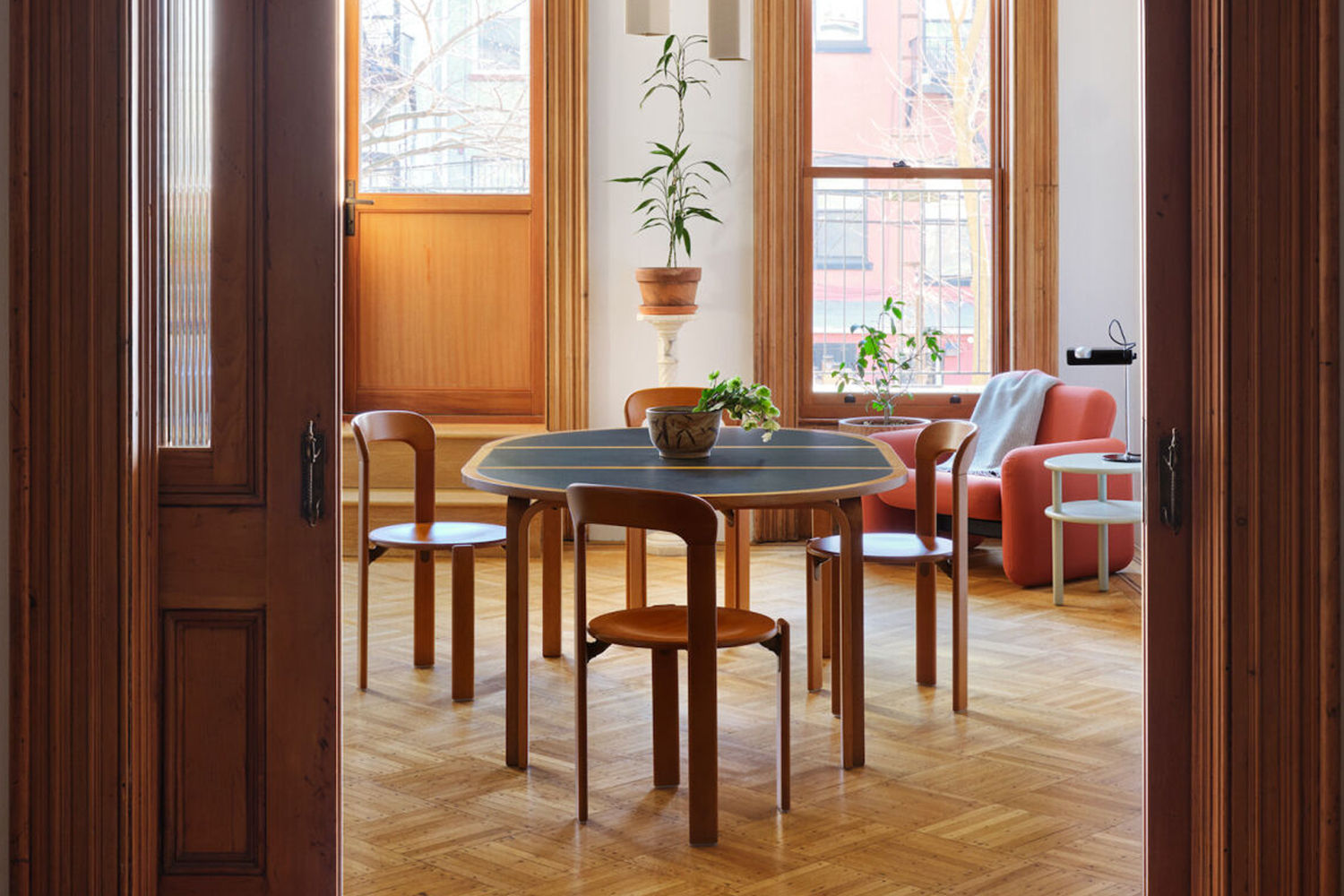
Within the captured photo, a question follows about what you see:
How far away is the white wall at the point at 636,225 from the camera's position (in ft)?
24.3

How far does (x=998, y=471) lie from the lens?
22.0 ft

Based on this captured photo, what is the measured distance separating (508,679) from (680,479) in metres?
0.72

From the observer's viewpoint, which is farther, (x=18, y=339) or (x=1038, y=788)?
(x=1038, y=788)

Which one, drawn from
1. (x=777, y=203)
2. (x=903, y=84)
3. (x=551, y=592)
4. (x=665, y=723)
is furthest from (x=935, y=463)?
(x=903, y=84)

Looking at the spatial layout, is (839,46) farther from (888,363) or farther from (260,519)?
(260,519)

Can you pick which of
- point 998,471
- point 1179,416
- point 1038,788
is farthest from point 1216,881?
point 998,471

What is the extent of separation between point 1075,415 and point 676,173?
2.40 m

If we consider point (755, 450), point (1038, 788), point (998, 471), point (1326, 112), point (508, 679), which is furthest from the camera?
point (998, 471)

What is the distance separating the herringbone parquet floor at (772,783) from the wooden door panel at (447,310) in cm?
260

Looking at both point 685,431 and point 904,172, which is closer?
point 685,431

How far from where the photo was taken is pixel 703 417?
13.9ft

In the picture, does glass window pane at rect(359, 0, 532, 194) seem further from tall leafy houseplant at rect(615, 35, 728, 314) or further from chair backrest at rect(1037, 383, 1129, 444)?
chair backrest at rect(1037, 383, 1129, 444)

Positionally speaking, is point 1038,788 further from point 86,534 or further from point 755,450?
point 86,534

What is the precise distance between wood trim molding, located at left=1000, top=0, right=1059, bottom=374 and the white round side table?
1.47m
